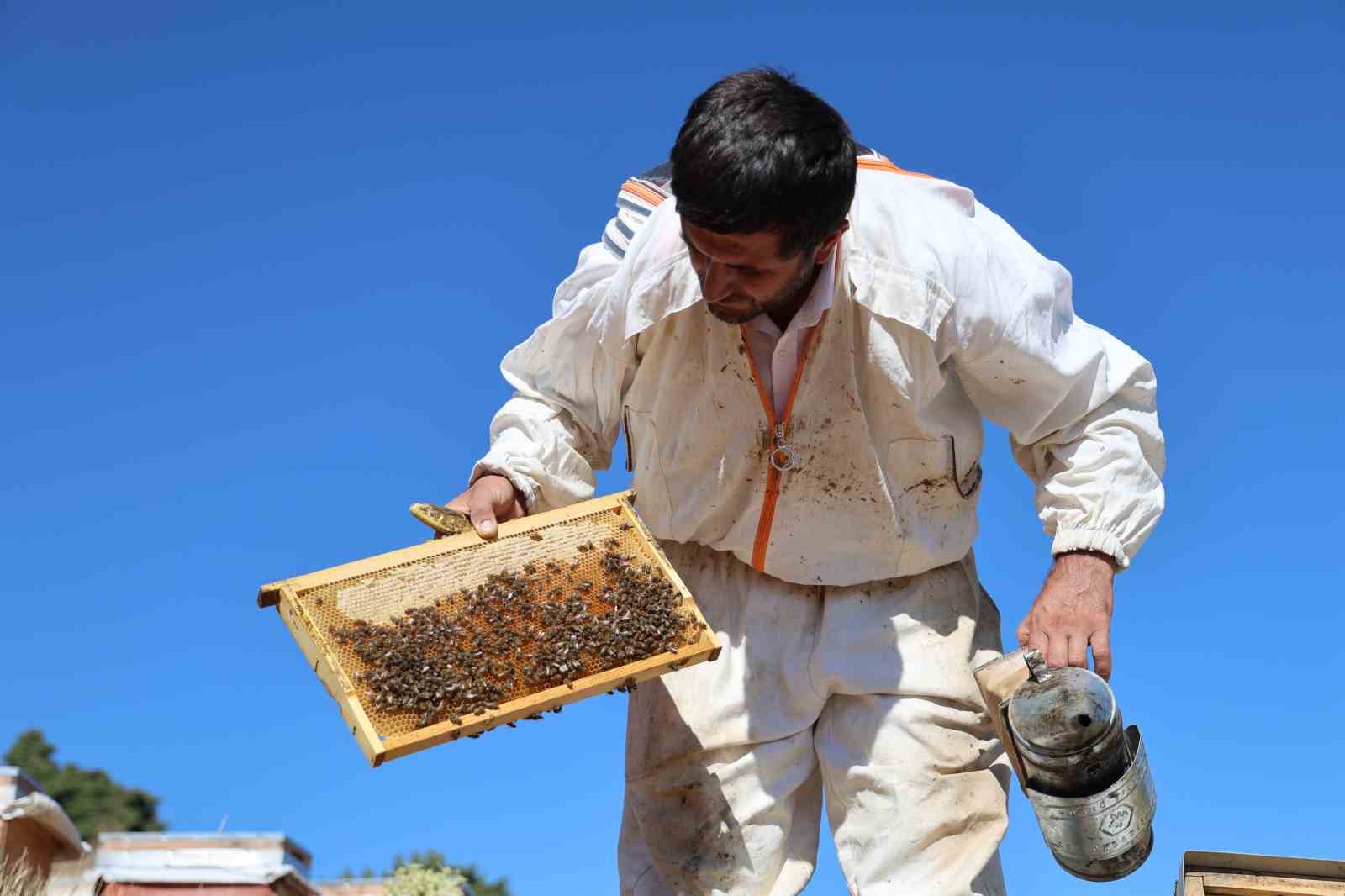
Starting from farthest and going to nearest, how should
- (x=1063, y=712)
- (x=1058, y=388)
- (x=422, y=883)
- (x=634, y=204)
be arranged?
(x=422, y=883) < (x=634, y=204) < (x=1058, y=388) < (x=1063, y=712)

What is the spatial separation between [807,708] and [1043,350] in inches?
52.8

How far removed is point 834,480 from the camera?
4527 mm

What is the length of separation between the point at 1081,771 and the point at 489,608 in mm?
1723

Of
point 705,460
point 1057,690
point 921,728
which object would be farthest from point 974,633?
point 705,460

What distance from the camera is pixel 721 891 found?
4.53 meters

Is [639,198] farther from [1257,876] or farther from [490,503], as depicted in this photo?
[1257,876]

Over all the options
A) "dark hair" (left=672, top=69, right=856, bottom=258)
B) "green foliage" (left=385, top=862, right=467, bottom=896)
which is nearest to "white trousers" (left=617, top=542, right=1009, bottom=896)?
"dark hair" (left=672, top=69, right=856, bottom=258)

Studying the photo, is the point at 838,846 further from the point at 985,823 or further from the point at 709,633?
the point at 709,633

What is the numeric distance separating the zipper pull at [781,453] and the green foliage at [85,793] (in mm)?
25183

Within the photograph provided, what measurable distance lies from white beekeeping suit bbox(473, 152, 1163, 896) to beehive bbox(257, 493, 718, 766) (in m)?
0.31

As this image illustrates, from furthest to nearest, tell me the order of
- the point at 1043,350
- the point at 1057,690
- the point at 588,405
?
1. the point at 588,405
2. the point at 1043,350
3. the point at 1057,690

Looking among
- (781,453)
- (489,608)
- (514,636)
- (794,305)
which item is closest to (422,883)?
(489,608)

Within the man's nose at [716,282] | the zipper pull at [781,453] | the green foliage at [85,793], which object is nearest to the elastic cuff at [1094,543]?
the zipper pull at [781,453]

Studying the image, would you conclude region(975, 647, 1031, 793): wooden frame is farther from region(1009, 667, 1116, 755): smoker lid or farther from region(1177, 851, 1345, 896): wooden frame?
region(1177, 851, 1345, 896): wooden frame
